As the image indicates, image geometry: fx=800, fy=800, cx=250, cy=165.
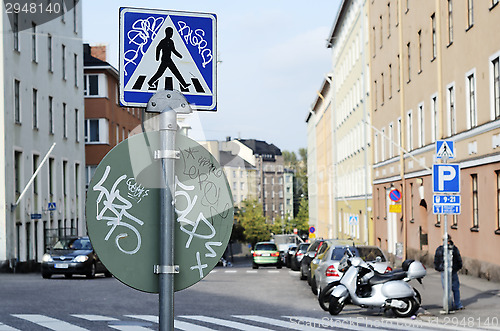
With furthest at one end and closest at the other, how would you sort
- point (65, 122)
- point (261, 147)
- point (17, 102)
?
point (261, 147) < point (65, 122) < point (17, 102)

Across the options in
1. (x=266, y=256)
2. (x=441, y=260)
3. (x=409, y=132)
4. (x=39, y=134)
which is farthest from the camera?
(x=266, y=256)

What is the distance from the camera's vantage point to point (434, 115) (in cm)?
3166

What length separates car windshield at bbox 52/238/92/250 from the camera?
2894 centimetres

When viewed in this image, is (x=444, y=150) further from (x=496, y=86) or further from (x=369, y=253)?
(x=496, y=86)

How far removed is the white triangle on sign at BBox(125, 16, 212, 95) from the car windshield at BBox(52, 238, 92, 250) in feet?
86.3

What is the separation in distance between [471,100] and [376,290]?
A: 1223 cm

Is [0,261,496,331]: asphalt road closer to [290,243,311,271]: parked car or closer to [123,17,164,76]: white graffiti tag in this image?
[123,17,164,76]: white graffiti tag

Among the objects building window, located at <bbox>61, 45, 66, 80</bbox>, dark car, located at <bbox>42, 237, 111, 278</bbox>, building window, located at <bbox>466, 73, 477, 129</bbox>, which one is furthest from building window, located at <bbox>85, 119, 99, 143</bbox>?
building window, located at <bbox>466, 73, 477, 129</bbox>

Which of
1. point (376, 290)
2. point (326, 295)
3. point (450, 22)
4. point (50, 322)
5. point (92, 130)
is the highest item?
point (450, 22)

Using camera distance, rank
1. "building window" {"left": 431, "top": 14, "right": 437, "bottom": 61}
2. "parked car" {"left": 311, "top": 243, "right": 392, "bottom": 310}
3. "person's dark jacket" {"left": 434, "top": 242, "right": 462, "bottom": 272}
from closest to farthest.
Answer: "person's dark jacket" {"left": 434, "top": 242, "right": 462, "bottom": 272} < "parked car" {"left": 311, "top": 243, "right": 392, "bottom": 310} < "building window" {"left": 431, "top": 14, "right": 437, "bottom": 61}

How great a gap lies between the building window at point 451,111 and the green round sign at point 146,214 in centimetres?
2591

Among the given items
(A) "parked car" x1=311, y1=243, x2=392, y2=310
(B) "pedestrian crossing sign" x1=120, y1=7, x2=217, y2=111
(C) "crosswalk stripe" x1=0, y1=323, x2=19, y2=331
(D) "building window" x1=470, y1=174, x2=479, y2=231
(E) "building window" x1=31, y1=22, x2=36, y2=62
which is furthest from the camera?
(E) "building window" x1=31, y1=22, x2=36, y2=62

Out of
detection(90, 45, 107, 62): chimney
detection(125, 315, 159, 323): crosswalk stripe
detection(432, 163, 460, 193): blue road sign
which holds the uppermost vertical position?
detection(90, 45, 107, 62): chimney

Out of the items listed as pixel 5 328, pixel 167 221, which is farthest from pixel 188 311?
pixel 167 221
